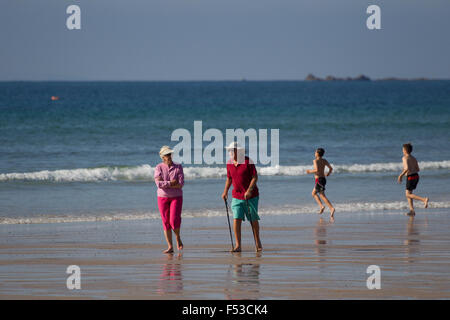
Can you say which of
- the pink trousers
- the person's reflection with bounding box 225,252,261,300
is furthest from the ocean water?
the person's reflection with bounding box 225,252,261,300

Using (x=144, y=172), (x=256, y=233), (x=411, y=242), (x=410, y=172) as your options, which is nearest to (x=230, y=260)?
(x=256, y=233)

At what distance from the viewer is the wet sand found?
703cm

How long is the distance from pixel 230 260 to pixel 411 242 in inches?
122

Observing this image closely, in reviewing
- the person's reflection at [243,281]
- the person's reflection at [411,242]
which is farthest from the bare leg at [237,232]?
the person's reflection at [411,242]

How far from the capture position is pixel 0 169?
72.1 ft

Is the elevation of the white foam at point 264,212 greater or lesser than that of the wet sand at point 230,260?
greater

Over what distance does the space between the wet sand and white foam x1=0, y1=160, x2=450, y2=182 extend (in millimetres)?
7689

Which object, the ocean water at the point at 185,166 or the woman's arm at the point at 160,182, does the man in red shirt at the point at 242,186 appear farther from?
the ocean water at the point at 185,166

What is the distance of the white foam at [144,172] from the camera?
65.0ft

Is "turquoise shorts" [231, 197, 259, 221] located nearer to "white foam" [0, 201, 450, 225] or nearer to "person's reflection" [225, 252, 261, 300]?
"person's reflection" [225, 252, 261, 300]

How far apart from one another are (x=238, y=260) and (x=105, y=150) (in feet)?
67.0

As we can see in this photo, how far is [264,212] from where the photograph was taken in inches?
549

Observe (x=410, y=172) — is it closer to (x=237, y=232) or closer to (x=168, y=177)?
(x=237, y=232)

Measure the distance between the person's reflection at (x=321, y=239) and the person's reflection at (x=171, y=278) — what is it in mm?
1842
